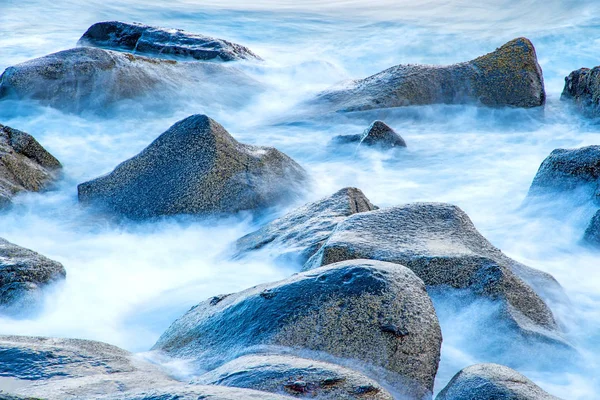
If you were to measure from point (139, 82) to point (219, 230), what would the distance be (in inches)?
161

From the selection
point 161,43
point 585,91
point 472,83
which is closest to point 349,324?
point 472,83

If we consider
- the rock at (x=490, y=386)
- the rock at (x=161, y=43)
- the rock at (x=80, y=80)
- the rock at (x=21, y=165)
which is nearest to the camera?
the rock at (x=490, y=386)

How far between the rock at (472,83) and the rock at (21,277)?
17.0ft

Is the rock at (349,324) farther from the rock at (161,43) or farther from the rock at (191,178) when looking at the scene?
the rock at (161,43)

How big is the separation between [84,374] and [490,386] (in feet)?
5.26

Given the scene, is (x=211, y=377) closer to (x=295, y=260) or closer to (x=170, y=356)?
(x=170, y=356)

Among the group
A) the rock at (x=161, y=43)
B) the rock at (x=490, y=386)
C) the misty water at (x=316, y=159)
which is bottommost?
the misty water at (x=316, y=159)

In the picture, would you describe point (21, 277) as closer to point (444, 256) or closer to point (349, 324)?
point (349, 324)

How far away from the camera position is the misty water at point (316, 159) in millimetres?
4398

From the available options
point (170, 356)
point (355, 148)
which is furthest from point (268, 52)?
point (170, 356)

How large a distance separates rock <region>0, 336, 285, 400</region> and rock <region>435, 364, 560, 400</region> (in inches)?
39.2

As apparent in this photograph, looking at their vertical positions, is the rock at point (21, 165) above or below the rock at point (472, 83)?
below

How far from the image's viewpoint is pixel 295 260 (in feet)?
15.2

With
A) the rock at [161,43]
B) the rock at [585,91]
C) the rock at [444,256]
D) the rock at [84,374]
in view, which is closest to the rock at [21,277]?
the rock at [84,374]
